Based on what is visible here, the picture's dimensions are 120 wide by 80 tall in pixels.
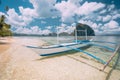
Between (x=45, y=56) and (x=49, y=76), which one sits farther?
(x=45, y=56)

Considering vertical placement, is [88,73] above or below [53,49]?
below

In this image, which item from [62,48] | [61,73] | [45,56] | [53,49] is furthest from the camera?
[62,48]

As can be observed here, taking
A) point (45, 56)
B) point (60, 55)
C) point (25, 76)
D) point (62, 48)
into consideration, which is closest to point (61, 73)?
point (25, 76)

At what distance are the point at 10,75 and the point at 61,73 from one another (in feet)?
6.64

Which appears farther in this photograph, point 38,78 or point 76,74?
point 76,74

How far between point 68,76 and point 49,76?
0.76m

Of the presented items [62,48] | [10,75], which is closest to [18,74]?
[10,75]

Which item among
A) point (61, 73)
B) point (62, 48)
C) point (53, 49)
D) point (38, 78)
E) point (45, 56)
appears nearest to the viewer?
point (38, 78)

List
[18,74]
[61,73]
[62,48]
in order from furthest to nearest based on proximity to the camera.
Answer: [62,48], [61,73], [18,74]

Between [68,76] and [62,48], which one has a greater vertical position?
[62,48]

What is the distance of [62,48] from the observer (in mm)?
8266

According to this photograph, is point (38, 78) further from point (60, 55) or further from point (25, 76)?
point (60, 55)

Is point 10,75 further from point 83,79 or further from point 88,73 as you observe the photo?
point 88,73

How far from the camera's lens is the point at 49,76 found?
4.30 m
